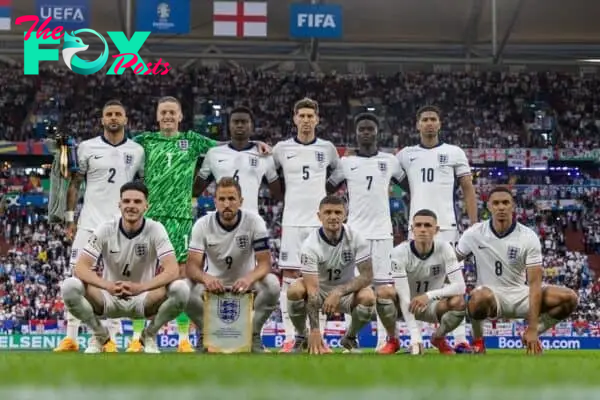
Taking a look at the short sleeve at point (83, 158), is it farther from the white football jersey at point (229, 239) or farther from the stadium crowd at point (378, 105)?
the stadium crowd at point (378, 105)

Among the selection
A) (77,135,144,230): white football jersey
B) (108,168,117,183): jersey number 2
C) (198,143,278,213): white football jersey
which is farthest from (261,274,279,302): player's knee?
(108,168,117,183): jersey number 2

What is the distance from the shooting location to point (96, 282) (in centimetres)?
621

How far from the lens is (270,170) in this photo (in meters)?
7.64

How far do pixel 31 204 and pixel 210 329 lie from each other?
58.5ft

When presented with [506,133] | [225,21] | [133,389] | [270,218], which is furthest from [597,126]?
[133,389]

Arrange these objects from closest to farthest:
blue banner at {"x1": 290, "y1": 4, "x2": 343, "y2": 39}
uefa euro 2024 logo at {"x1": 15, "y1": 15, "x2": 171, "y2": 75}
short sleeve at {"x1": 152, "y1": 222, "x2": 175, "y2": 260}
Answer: short sleeve at {"x1": 152, "y1": 222, "x2": 175, "y2": 260}
blue banner at {"x1": 290, "y1": 4, "x2": 343, "y2": 39}
uefa euro 2024 logo at {"x1": 15, "y1": 15, "x2": 171, "y2": 75}

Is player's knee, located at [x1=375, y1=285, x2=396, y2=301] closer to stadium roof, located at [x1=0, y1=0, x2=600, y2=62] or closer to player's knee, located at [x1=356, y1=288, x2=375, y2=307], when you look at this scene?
player's knee, located at [x1=356, y1=288, x2=375, y2=307]

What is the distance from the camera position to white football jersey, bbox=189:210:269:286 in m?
6.74

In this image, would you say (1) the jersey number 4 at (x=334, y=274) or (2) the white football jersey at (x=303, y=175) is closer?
(1) the jersey number 4 at (x=334, y=274)

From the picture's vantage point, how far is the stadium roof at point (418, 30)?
981 inches

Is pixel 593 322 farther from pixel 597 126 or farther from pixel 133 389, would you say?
pixel 133 389

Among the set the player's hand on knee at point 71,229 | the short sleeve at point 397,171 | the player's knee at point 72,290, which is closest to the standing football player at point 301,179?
the short sleeve at point 397,171

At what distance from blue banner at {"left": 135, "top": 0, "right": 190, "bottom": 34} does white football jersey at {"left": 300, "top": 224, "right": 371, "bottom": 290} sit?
14473mm

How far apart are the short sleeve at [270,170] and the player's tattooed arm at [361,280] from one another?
4.20ft
